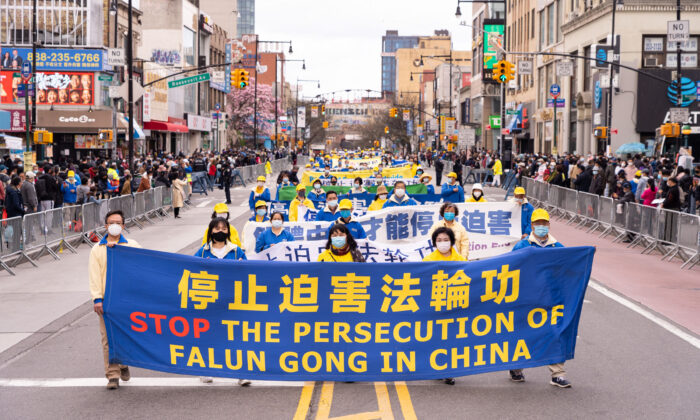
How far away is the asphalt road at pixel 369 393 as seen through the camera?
313 inches

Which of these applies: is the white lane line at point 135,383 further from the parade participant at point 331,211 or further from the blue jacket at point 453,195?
the blue jacket at point 453,195

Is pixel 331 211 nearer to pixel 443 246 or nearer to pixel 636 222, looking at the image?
pixel 443 246

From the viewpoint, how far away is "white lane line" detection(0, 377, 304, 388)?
8.98 meters

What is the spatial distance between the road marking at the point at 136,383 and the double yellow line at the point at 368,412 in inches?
13.4

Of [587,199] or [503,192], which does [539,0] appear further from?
[587,199]

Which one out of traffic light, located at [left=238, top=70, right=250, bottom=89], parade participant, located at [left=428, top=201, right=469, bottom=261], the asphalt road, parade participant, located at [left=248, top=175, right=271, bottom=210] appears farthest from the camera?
traffic light, located at [left=238, top=70, right=250, bottom=89]

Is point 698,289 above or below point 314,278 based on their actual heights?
below

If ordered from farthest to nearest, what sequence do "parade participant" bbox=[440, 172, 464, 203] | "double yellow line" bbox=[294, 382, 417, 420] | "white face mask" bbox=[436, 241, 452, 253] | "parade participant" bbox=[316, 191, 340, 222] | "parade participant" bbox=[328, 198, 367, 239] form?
"parade participant" bbox=[440, 172, 464, 203]
"parade participant" bbox=[316, 191, 340, 222]
"parade participant" bbox=[328, 198, 367, 239]
"white face mask" bbox=[436, 241, 452, 253]
"double yellow line" bbox=[294, 382, 417, 420]


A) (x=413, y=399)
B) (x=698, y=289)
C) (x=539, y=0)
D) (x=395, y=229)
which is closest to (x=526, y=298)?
(x=413, y=399)

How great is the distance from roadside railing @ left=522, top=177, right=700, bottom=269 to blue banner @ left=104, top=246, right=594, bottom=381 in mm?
10221

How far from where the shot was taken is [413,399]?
8375 millimetres

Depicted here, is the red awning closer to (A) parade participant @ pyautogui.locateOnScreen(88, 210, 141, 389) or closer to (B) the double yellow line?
(A) parade participant @ pyautogui.locateOnScreen(88, 210, 141, 389)

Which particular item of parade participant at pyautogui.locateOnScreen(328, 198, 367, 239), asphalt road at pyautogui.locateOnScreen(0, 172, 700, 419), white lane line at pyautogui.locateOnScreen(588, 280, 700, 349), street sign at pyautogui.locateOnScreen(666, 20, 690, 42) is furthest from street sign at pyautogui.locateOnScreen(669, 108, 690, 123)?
asphalt road at pyautogui.locateOnScreen(0, 172, 700, 419)

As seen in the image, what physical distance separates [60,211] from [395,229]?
7416 mm
